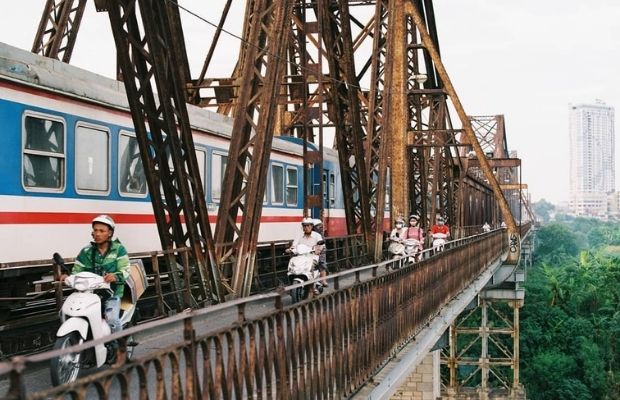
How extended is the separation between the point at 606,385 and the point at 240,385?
2102 inches

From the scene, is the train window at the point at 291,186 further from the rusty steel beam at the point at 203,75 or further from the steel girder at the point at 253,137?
the steel girder at the point at 253,137

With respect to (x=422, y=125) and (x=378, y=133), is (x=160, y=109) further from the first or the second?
(x=422, y=125)

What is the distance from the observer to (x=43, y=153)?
10.1 m

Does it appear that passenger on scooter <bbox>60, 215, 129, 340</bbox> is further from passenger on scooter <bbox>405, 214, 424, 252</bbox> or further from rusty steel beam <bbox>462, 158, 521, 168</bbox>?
rusty steel beam <bbox>462, 158, 521, 168</bbox>

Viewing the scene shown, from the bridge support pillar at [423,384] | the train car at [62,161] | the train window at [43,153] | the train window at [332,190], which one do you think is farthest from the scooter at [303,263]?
the bridge support pillar at [423,384]

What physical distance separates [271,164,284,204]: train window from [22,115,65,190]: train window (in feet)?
26.9

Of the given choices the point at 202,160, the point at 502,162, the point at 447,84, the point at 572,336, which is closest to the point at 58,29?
the point at 202,160

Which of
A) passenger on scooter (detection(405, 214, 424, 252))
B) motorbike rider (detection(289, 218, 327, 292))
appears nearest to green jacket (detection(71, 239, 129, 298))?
motorbike rider (detection(289, 218, 327, 292))

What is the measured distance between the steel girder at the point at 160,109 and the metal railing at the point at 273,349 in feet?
3.90

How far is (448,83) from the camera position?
78.0ft

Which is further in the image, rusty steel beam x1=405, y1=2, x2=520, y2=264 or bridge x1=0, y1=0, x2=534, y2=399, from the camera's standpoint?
rusty steel beam x1=405, y1=2, x2=520, y2=264

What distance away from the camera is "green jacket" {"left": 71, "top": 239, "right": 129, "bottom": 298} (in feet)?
23.2

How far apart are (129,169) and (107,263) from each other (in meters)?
5.41

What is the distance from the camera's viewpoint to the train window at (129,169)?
12.1 metres
